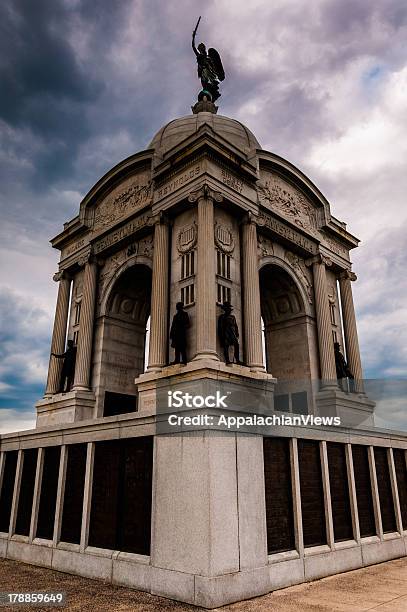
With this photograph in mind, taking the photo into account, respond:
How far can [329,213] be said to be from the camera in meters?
27.3

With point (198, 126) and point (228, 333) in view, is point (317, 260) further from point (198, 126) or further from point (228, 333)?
point (228, 333)

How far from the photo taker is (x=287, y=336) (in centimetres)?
2547

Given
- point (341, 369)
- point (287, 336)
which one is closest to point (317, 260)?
point (287, 336)

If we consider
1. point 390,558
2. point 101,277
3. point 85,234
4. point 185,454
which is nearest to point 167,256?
point 101,277

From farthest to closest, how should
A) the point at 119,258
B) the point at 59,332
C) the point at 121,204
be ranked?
the point at 59,332, the point at 119,258, the point at 121,204

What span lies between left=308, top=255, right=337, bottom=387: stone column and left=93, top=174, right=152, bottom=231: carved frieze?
32.0 ft

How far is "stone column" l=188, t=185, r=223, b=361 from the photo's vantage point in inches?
672

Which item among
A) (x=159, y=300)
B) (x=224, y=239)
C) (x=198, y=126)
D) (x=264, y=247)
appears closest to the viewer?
(x=159, y=300)

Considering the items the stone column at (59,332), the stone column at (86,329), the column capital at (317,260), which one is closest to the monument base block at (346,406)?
the column capital at (317,260)

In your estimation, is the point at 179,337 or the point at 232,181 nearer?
the point at 179,337

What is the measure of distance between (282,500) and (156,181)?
49.9 feet

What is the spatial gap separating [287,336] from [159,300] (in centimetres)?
885

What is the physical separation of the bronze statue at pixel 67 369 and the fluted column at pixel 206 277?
9.85m

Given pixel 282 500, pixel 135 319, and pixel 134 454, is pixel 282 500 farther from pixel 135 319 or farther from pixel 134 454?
pixel 135 319
